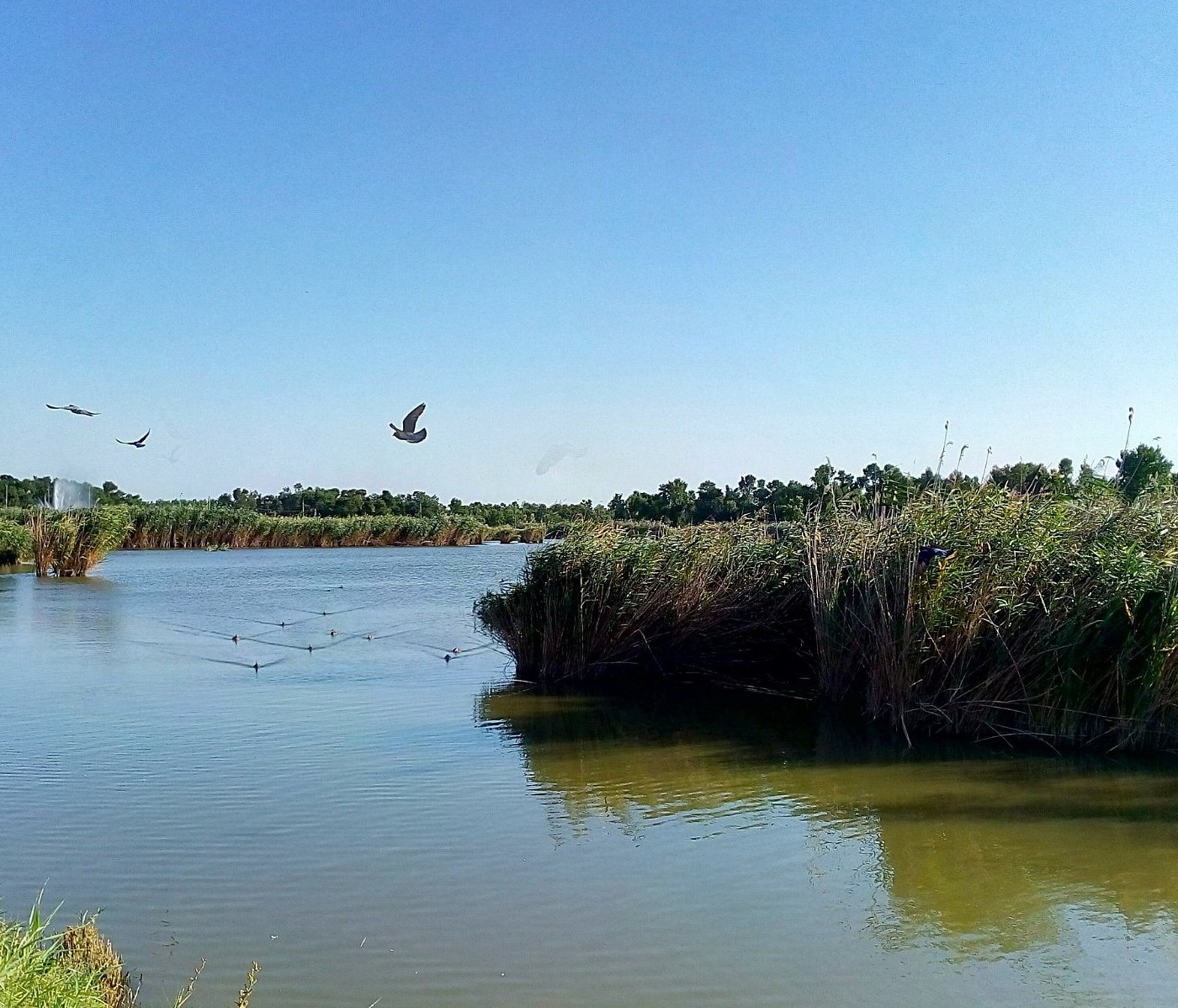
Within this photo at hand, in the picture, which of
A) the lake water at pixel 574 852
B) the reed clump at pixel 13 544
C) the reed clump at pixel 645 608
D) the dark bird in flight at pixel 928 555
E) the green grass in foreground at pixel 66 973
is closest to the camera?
the green grass in foreground at pixel 66 973

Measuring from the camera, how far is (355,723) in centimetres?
1280

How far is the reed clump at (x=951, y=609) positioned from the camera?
10.8 meters

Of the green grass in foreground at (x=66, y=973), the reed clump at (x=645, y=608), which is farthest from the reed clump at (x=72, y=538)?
the green grass in foreground at (x=66, y=973)

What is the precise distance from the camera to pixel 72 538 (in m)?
41.2

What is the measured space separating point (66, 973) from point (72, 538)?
40.1 m

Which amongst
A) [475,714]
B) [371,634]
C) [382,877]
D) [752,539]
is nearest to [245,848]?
[382,877]

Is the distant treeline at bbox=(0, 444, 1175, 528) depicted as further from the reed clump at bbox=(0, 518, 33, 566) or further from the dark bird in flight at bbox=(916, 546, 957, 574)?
the reed clump at bbox=(0, 518, 33, 566)

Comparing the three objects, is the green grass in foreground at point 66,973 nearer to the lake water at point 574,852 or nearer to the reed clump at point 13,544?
the lake water at point 574,852

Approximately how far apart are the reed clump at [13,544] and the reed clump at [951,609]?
3590 centimetres

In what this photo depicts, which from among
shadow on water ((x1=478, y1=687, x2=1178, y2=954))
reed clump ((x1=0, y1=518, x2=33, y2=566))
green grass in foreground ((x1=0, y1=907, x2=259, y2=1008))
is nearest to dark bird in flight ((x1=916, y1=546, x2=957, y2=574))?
shadow on water ((x1=478, y1=687, x2=1178, y2=954))

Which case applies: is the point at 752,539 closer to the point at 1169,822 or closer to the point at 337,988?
the point at 1169,822

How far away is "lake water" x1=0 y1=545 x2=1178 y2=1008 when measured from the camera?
5.88m

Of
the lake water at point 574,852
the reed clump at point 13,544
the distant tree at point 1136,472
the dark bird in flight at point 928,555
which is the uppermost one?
the distant tree at point 1136,472

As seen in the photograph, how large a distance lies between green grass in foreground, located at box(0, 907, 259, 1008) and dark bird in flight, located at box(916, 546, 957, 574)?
8.03 m
